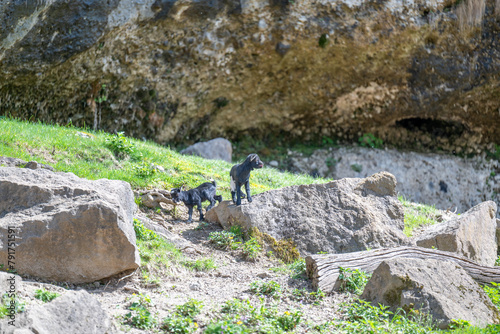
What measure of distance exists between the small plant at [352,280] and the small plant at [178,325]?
2.03 meters

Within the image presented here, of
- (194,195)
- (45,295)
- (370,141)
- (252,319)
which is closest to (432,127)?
(370,141)

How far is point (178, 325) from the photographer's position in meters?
4.55

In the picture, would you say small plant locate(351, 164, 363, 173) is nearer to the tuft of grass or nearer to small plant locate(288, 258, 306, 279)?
small plant locate(288, 258, 306, 279)

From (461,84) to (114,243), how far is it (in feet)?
41.9

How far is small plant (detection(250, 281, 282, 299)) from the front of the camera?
18.5 ft

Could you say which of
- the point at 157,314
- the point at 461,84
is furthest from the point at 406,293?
the point at 461,84

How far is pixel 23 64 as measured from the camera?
10.9 meters

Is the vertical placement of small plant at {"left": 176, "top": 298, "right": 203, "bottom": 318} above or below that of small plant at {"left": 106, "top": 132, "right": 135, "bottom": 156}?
below

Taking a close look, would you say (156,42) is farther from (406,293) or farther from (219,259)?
(406,293)

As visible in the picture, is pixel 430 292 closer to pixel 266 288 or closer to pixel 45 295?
pixel 266 288

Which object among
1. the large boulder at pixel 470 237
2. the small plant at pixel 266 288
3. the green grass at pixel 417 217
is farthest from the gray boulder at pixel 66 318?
the green grass at pixel 417 217

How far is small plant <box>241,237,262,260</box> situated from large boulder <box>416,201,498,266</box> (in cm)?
258

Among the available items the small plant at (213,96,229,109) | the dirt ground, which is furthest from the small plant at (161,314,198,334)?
the small plant at (213,96,229,109)

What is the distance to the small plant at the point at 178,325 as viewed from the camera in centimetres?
453
